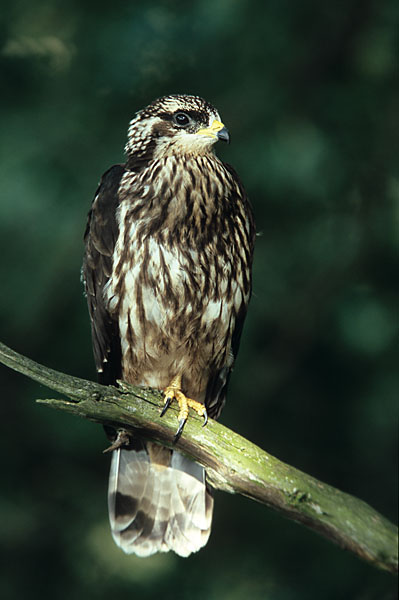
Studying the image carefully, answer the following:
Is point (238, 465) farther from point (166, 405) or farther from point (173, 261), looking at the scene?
point (173, 261)

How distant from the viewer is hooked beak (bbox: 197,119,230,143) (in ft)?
11.0

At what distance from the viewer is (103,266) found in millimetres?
3523

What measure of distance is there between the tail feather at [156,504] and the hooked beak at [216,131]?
1.56 metres

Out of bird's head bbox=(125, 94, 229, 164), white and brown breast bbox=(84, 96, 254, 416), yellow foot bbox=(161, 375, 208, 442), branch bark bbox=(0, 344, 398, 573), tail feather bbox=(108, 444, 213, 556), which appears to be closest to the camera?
branch bark bbox=(0, 344, 398, 573)

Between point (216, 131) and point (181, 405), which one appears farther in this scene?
point (216, 131)

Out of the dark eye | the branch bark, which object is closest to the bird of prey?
the dark eye

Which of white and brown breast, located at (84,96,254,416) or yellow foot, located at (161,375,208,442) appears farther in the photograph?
white and brown breast, located at (84,96,254,416)

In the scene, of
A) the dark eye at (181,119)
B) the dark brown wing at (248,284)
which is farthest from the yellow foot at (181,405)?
the dark eye at (181,119)

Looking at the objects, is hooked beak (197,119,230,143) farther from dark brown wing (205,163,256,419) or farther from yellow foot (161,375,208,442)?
yellow foot (161,375,208,442)

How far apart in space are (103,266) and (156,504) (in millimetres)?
1221

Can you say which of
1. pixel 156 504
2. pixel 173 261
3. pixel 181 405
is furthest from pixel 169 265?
pixel 156 504

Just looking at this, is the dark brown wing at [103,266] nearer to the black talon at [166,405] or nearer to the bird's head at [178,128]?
the bird's head at [178,128]

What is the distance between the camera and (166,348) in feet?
11.5

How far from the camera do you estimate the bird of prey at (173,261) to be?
3.34 m
